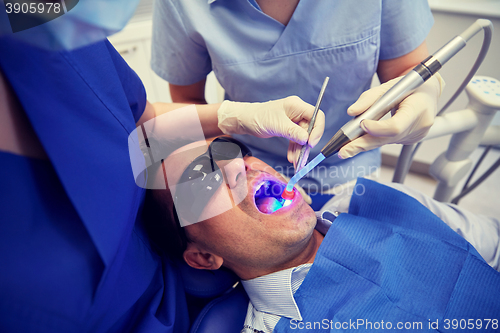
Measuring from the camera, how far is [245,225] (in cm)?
81

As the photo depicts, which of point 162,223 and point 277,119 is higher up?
point 277,119

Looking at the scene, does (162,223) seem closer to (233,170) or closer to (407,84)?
(233,170)

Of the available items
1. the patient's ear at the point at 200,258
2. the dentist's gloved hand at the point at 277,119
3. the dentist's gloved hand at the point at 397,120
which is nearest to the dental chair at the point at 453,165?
the patient's ear at the point at 200,258

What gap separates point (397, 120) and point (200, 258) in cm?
68

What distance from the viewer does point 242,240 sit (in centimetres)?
82

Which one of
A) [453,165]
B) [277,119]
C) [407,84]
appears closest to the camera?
[407,84]

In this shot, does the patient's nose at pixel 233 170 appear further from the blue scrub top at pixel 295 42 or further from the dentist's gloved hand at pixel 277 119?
the blue scrub top at pixel 295 42

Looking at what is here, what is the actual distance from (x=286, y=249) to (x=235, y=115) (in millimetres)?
443

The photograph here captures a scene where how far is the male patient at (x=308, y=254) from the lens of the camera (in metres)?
0.73

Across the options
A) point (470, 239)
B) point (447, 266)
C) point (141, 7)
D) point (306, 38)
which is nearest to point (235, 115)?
point (306, 38)

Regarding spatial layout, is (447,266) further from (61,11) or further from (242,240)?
(61,11)

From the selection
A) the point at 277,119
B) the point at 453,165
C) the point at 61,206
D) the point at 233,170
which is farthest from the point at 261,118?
the point at 453,165

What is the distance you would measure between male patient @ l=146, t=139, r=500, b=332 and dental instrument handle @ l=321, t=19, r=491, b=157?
10.2 inches

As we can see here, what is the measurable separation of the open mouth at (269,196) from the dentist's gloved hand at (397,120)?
0.82 ft
